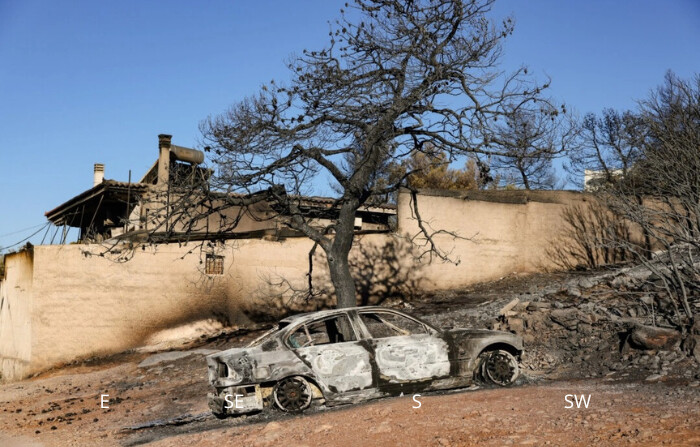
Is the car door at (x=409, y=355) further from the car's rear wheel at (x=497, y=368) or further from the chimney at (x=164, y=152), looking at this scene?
the chimney at (x=164, y=152)

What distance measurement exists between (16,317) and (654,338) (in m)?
16.3

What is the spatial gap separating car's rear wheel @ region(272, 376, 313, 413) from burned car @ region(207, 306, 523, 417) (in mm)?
13

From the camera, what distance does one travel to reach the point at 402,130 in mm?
15523

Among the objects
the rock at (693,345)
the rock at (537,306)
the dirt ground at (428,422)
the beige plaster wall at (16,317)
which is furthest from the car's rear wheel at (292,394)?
the beige plaster wall at (16,317)

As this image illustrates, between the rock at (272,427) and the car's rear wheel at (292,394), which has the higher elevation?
the car's rear wheel at (292,394)

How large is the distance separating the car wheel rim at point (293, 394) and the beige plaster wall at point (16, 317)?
11472 mm

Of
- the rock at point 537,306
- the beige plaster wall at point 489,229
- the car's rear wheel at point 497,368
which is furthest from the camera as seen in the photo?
the beige plaster wall at point 489,229

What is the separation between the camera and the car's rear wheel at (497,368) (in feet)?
32.7

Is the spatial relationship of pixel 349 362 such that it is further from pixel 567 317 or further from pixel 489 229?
pixel 489 229

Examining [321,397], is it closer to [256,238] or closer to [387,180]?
[256,238]

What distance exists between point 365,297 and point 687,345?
442 inches

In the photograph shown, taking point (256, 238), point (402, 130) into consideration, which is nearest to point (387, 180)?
point (256, 238)

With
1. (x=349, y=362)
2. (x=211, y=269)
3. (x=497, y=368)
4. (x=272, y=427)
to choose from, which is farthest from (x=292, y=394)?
(x=211, y=269)

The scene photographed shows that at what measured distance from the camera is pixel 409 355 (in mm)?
9734
